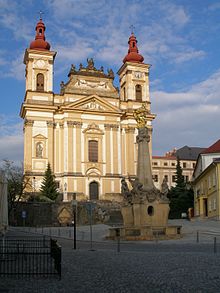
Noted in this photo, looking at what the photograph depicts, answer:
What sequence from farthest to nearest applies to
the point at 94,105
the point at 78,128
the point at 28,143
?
1. the point at 94,105
2. the point at 78,128
3. the point at 28,143

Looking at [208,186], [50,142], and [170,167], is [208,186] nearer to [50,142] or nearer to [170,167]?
[50,142]

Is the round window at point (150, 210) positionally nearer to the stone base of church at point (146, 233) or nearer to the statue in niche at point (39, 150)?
the stone base of church at point (146, 233)

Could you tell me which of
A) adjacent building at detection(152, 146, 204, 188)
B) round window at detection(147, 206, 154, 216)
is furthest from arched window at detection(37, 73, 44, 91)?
adjacent building at detection(152, 146, 204, 188)

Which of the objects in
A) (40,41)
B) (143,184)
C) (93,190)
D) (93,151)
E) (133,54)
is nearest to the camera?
(143,184)

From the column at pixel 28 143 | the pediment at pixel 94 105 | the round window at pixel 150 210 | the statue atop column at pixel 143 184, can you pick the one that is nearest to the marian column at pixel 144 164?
the statue atop column at pixel 143 184

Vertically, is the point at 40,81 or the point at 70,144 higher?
the point at 40,81

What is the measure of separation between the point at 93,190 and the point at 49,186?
735 cm

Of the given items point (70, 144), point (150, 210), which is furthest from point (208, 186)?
point (150, 210)

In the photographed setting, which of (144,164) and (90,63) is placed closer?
(144,164)

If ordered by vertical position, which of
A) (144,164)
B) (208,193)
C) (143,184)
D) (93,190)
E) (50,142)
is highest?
(50,142)

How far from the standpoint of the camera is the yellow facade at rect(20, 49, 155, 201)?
6069 centimetres

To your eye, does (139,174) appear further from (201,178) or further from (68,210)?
(201,178)

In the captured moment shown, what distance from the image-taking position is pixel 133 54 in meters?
69.8

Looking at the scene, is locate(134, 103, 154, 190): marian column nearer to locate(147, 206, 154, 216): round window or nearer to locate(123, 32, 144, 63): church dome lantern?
locate(147, 206, 154, 216): round window
